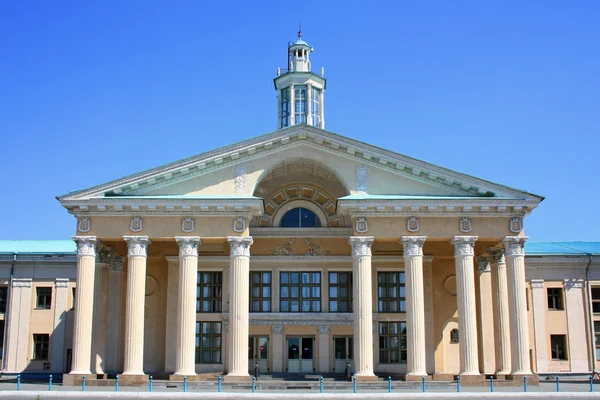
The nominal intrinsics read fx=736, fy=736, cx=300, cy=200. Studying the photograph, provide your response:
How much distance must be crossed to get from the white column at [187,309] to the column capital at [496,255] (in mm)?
15677

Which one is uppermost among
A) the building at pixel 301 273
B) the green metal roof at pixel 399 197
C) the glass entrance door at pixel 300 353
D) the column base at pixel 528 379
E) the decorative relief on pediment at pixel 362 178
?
the decorative relief on pediment at pixel 362 178

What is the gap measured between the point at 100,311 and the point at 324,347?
12.5 metres

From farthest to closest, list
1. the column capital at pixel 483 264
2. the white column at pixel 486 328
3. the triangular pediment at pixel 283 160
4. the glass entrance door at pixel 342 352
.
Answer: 1. the glass entrance door at pixel 342 352
2. the column capital at pixel 483 264
3. the white column at pixel 486 328
4. the triangular pediment at pixel 283 160

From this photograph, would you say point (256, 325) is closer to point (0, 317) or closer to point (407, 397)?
point (407, 397)

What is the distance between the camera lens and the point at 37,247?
50688mm

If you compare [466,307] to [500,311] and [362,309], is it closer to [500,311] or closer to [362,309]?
[500,311]

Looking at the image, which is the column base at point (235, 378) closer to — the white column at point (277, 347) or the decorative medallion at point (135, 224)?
the white column at point (277, 347)

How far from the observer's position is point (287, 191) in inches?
1693

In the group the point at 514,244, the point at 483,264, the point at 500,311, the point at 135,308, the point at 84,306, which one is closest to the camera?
the point at 84,306

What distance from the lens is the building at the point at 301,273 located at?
118ft

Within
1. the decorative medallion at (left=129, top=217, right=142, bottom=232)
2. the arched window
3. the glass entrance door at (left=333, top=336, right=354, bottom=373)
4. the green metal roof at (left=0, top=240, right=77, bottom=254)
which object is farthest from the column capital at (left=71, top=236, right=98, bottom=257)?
the glass entrance door at (left=333, top=336, right=354, bottom=373)

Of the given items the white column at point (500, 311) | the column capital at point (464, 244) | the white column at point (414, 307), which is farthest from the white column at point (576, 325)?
the white column at point (414, 307)

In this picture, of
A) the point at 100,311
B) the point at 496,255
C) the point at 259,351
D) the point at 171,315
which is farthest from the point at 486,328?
the point at 100,311

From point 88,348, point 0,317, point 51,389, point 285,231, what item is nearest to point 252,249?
point 285,231
